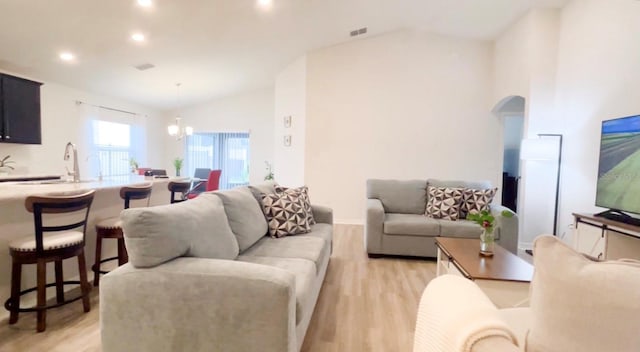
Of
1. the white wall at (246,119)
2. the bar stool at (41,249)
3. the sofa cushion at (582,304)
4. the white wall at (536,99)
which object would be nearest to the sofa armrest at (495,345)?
the sofa cushion at (582,304)

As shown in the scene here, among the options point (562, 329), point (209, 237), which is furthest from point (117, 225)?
point (562, 329)

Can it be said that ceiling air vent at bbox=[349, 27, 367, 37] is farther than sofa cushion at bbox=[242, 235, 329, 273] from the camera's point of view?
Yes

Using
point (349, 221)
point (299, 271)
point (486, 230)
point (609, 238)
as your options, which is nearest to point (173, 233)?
point (299, 271)

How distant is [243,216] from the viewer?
7.95 ft

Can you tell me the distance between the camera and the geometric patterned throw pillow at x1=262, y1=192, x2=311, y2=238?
281 cm

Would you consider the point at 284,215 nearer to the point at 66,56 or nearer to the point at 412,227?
the point at 412,227

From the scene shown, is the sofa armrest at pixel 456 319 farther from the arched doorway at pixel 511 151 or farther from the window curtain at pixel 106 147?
the window curtain at pixel 106 147

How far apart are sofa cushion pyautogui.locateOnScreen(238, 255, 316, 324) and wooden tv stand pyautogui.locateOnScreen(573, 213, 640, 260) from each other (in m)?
2.45

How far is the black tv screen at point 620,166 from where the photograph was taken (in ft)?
8.71

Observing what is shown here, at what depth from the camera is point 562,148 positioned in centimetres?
407

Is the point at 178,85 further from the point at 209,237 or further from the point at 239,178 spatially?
the point at 209,237

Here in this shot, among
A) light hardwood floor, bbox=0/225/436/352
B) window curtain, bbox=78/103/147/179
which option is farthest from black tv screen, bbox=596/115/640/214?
window curtain, bbox=78/103/147/179

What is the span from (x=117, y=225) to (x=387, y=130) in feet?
14.3

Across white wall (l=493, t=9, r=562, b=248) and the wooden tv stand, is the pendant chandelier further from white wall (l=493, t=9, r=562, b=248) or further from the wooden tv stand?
the wooden tv stand
